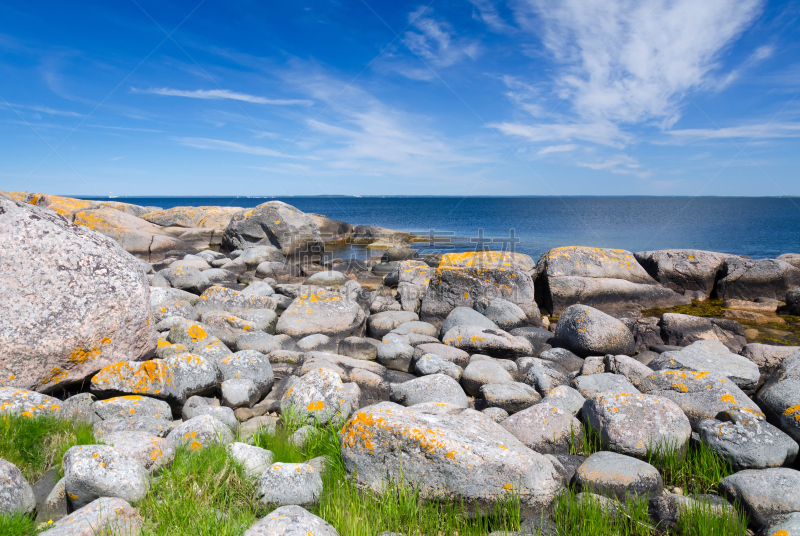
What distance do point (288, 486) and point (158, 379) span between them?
7.87ft

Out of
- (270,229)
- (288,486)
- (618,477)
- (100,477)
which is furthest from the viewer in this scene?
(270,229)

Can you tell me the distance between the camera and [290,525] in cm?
281

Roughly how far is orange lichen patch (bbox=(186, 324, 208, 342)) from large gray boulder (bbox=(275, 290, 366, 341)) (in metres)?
2.01

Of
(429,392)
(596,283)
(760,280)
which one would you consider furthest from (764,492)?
(760,280)

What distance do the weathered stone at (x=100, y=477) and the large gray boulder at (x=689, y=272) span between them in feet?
44.3

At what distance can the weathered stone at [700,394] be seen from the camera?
516cm

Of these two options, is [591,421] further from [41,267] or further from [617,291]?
[617,291]

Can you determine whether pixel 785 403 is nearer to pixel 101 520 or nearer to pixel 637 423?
pixel 637 423

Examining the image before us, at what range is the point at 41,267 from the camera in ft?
15.9

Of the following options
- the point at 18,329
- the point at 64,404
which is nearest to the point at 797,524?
the point at 64,404

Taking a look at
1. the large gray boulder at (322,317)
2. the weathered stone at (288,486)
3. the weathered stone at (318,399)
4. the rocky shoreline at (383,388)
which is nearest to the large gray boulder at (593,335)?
the rocky shoreline at (383,388)

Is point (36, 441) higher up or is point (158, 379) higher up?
point (158, 379)

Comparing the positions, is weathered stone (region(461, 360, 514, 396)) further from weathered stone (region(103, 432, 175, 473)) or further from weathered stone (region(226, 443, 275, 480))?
weathered stone (region(103, 432, 175, 473))

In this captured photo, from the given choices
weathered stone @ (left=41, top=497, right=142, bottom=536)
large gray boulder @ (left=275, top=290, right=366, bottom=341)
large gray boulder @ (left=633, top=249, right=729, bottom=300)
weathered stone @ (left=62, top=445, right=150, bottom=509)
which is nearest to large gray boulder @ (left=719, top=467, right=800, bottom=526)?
weathered stone @ (left=41, top=497, right=142, bottom=536)
